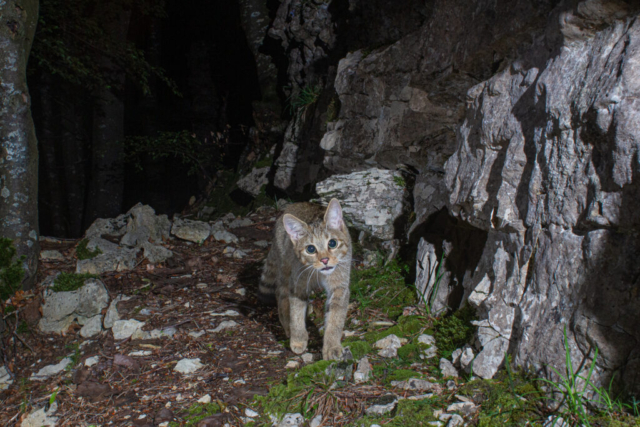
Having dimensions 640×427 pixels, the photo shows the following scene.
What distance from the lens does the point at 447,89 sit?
4754 mm

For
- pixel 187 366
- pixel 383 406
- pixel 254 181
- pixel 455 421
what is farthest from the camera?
pixel 254 181

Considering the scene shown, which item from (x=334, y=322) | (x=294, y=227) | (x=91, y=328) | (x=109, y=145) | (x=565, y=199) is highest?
(x=109, y=145)

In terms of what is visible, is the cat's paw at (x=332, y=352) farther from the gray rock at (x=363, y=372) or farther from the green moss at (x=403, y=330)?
the green moss at (x=403, y=330)

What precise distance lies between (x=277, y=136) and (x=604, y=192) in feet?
27.3

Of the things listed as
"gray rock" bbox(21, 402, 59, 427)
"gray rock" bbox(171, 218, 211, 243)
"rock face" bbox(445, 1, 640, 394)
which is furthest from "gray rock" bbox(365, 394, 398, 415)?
"gray rock" bbox(171, 218, 211, 243)

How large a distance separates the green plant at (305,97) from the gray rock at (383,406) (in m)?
6.72

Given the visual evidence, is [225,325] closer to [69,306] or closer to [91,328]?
[91,328]

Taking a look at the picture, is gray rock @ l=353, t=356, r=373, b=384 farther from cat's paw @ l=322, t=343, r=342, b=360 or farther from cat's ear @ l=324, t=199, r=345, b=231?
cat's ear @ l=324, t=199, r=345, b=231

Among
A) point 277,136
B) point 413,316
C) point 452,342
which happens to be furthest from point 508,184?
point 277,136

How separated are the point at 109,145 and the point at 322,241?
8.39 meters

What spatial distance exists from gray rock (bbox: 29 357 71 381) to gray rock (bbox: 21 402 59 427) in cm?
53

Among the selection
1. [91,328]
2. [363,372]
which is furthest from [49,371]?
[363,372]

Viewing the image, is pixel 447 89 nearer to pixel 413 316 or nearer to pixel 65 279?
pixel 413 316

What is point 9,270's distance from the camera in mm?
4676
